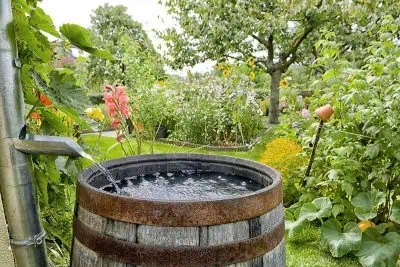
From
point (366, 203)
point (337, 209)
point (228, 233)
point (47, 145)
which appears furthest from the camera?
point (337, 209)

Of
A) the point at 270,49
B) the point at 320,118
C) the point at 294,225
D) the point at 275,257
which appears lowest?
the point at 294,225

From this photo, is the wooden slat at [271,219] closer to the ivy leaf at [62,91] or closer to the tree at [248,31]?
the ivy leaf at [62,91]

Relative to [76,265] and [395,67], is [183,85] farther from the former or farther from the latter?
[76,265]

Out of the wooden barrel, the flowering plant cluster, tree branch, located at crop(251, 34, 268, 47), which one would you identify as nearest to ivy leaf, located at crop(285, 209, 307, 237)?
the wooden barrel

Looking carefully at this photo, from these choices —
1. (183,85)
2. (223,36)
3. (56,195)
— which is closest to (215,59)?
(223,36)

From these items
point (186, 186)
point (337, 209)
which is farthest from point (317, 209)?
point (186, 186)

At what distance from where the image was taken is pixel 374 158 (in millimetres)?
2494

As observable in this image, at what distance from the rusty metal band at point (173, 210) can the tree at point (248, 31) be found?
222 inches

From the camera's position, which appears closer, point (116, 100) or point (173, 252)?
point (173, 252)

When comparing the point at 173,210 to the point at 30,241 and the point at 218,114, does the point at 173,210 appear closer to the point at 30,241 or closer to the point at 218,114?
the point at 30,241

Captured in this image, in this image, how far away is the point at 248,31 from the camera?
7.04 meters

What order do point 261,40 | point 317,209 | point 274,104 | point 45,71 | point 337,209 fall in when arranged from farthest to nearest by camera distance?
point 274,104 → point 261,40 → point 317,209 → point 337,209 → point 45,71

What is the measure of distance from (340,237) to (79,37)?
203 cm

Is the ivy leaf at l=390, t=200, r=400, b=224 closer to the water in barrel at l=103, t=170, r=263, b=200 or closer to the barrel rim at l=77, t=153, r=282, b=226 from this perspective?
the water in barrel at l=103, t=170, r=263, b=200
